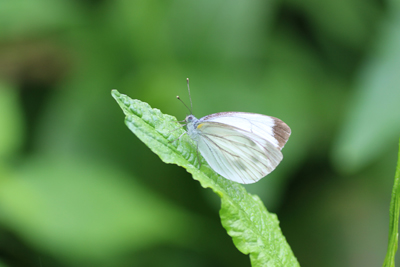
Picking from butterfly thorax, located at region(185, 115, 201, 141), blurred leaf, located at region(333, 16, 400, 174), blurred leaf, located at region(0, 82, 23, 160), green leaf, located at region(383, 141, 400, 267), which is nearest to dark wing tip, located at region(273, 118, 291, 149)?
butterfly thorax, located at region(185, 115, 201, 141)

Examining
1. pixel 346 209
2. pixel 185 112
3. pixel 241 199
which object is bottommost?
pixel 346 209

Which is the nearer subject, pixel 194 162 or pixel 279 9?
pixel 194 162

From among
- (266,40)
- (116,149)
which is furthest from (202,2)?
(116,149)

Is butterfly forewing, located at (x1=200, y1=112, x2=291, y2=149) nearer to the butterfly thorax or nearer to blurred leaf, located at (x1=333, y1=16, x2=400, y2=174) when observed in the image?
the butterfly thorax

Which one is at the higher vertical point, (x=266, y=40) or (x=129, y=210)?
(x=266, y=40)

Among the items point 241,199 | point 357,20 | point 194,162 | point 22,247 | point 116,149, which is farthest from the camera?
point 357,20

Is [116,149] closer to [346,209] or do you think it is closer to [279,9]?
[279,9]

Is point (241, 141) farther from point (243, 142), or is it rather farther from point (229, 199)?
point (229, 199)

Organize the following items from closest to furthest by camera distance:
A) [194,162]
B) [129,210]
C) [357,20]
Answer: [194,162]
[129,210]
[357,20]
